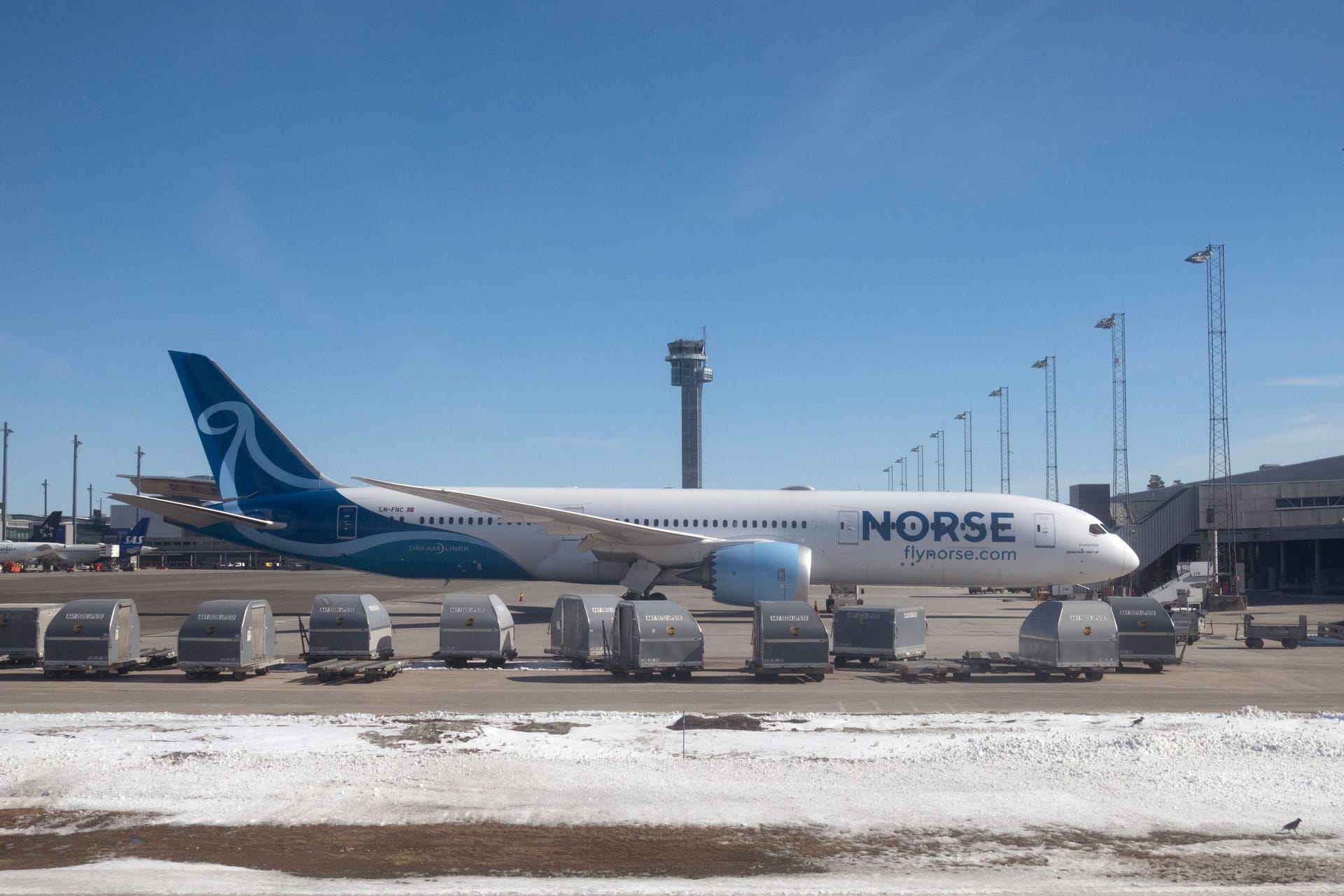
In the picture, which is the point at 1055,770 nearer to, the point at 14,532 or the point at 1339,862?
the point at 1339,862

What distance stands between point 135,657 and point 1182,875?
17.1 metres

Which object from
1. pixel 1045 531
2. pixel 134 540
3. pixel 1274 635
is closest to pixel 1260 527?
pixel 1045 531

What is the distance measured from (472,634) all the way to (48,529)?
341 feet

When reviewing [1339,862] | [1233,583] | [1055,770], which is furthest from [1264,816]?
[1233,583]

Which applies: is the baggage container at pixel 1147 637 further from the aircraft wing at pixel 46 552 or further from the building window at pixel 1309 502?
the aircraft wing at pixel 46 552

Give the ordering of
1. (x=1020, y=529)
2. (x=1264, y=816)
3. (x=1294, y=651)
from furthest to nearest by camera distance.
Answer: (x=1020, y=529), (x=1294, y=651), (x=1264, y=816)

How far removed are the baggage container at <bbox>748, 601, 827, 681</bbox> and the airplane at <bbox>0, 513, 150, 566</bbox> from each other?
281 feet

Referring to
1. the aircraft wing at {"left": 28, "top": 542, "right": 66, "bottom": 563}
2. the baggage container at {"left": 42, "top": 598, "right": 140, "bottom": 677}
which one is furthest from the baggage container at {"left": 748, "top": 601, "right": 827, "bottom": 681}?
the aircraft wing at {"left": 28, "top": 542, "right": 66, "bottom": 563}

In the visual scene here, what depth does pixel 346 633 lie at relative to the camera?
18375mm

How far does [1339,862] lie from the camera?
7609 millimetres

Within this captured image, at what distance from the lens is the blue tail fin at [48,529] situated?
101375mm

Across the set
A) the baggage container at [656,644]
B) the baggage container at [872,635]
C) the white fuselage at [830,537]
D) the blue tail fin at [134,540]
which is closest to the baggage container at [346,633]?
the baggage container at [656,644]

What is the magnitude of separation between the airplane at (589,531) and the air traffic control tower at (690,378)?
140m

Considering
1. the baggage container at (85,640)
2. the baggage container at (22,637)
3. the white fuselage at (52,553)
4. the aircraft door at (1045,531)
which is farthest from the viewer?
the white fuselage at (52,553)
